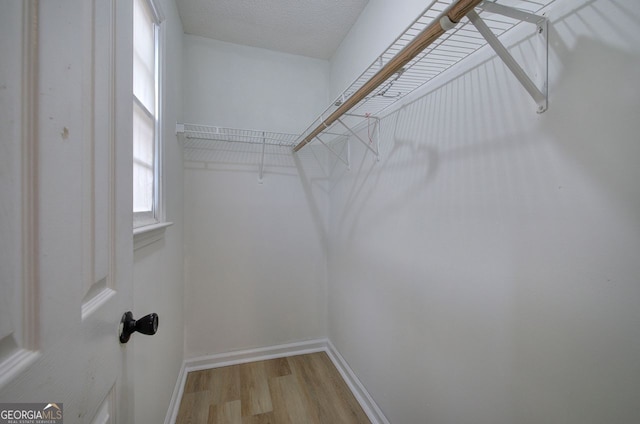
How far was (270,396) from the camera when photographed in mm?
1623

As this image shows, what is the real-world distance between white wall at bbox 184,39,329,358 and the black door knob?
1.42 meters

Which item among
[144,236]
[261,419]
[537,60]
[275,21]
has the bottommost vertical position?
[261,419]

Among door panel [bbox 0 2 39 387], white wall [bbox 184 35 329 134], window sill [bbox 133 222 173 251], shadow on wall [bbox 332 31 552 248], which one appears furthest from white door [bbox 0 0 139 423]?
white wall [bbox 184 35 329 134]

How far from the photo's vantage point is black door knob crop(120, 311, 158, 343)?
21.3 inches

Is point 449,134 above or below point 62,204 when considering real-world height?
above

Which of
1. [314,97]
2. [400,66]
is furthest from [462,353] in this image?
[314,97]

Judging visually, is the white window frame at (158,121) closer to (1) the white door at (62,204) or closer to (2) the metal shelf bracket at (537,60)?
(1) the white door at (62,204)

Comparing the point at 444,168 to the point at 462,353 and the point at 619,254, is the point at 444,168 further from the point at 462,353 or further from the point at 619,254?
the point at 462,353

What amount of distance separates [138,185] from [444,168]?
1.26 meters

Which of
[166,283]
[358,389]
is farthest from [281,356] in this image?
[166,283]

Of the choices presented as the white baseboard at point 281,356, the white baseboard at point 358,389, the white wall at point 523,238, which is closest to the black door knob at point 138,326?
the white wall at point 523,238

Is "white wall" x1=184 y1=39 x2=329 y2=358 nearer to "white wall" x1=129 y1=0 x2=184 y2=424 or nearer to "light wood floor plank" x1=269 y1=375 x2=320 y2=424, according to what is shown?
"white wall" x1=129 y1=0 x2=184 y2=424

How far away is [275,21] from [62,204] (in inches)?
75.4

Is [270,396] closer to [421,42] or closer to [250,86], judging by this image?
[421,42]
